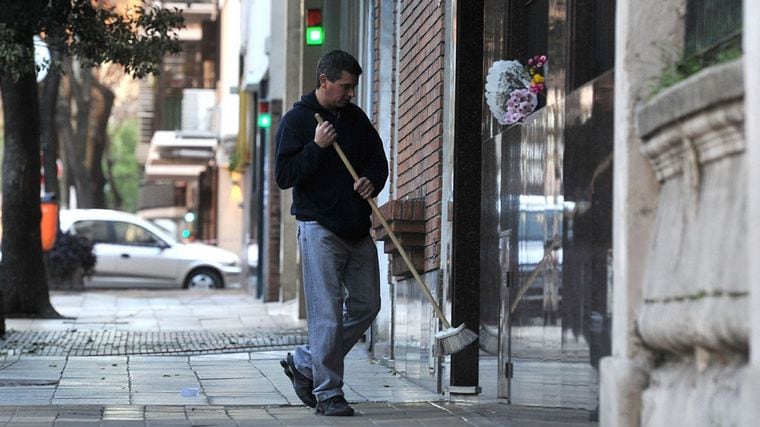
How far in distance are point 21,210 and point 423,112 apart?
10.0 metres

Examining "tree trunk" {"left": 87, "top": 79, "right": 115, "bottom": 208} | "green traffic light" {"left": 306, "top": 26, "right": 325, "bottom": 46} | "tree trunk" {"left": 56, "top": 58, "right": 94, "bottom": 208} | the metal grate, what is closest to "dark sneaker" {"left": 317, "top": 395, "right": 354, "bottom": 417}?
the metal grate

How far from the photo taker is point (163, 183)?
62906 mm

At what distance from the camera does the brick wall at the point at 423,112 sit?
1030 cm

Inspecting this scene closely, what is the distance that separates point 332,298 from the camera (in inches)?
331

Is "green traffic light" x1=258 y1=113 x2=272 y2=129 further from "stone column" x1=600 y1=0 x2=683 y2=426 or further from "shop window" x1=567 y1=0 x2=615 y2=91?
"stone column" x1=600 y1=0 x2=683 y2=426

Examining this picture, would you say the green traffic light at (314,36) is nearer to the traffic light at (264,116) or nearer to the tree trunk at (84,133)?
the traffic light at (264,116)

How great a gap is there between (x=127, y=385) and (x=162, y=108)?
37.7 metres

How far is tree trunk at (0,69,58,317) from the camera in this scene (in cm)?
1984

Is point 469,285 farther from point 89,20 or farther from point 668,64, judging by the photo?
point 89,20

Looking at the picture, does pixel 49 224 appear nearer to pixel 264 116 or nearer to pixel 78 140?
pixel 264 116

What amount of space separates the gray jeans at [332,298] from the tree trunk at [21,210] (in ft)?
39.0

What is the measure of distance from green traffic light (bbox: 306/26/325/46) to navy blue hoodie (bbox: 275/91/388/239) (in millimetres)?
10367

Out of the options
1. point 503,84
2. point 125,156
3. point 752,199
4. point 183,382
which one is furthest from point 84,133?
point 752,199

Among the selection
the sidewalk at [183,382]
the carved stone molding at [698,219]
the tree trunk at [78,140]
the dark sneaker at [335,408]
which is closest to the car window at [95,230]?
the tree trunk at [78,140]
